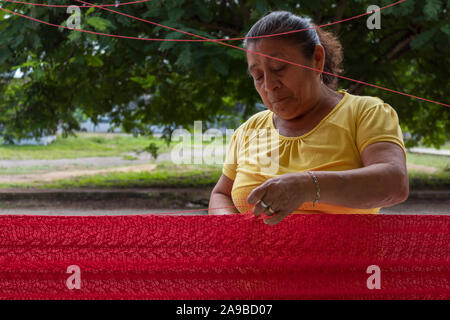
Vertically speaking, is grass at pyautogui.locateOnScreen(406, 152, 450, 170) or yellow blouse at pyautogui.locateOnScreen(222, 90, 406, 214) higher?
yellow blouse at pyautogui.locateOnScreen(222, 90, 406, 214)

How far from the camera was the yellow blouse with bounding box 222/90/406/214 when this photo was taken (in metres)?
1.40

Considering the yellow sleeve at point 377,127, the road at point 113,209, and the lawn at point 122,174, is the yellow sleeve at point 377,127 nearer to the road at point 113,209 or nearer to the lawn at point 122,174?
the road at point 113,209

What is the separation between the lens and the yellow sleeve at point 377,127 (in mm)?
1344

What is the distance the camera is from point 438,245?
1.35 m

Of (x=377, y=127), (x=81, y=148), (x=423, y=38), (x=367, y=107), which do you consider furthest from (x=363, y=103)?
(x=81, y=148)

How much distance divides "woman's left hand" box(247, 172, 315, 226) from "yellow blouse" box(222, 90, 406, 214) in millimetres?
284

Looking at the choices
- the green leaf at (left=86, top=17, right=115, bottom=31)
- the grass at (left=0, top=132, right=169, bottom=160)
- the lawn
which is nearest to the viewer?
the green leaf at (left=86, top=17, right=115, bottom=31)

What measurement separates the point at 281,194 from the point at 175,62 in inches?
176

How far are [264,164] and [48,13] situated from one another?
459 centimetres

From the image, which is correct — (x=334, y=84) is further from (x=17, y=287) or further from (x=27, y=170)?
(x=27, y=170)

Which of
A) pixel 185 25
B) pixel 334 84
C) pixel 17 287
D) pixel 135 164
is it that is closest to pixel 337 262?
pixel 334 84

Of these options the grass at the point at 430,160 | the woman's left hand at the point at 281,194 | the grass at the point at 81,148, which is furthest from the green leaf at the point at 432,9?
the grass at the point at 81,148

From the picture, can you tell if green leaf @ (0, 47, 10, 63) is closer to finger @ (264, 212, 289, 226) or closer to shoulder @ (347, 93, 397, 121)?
shoulder @ (347, 93, 397, 121)

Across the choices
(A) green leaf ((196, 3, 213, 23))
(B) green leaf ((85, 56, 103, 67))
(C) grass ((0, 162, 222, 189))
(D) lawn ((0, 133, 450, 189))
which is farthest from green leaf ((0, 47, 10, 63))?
(D) lawn ((0, 133, 450, 189))
